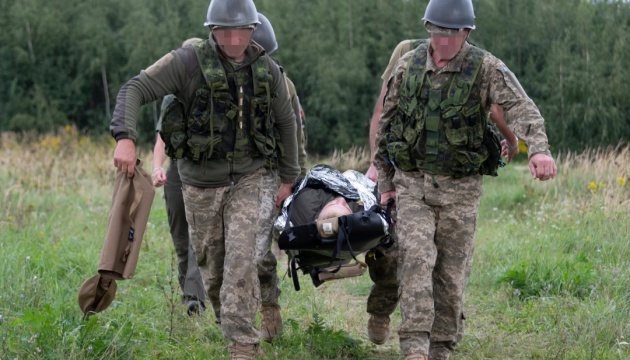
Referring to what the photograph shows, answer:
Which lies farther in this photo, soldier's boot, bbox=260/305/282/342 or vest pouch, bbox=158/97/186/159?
soldier's boot, bbox=260/305/282/342

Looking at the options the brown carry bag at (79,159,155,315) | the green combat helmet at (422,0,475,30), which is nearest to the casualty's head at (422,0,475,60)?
the green combat helmet at (422,0,475,30)

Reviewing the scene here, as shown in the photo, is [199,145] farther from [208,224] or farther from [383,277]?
[383,277]

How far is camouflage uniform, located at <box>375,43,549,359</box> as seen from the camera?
15.4 feet

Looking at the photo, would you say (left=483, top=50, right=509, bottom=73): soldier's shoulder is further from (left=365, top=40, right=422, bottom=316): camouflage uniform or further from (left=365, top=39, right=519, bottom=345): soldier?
(left=365, top=40, right=422, bottom=316): camouflage uniform

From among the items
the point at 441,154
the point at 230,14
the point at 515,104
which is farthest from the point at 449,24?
the point at 230,14

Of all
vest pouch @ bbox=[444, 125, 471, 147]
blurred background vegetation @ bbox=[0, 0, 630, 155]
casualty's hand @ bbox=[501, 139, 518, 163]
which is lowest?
blurred background vegetation @ bbox=[0, 0, 630, 155]

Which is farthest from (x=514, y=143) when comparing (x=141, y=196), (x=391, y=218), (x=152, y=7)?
(x=152, y=7)

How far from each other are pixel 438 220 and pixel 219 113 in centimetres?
145

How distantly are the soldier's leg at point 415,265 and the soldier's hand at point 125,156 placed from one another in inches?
63.5

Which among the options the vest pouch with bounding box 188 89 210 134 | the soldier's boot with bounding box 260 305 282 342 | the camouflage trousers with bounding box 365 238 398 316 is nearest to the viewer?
the vest pouch with bounding box 188 89 210 134

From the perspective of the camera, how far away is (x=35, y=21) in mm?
34750

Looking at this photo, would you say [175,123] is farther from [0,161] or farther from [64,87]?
[64,87]

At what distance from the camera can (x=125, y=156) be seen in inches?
173

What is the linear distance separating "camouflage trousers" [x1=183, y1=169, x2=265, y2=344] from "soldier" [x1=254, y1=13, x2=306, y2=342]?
164 millimetres
